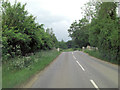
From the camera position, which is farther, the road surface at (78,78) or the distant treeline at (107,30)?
the distant treeline at (107,30)

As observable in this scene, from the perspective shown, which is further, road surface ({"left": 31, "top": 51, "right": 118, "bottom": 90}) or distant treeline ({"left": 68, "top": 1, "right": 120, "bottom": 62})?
distant treeline ({"left": 68, "top": 1, "right": 120, "bottom": 62})

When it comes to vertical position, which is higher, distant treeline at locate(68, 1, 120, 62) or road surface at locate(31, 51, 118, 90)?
distant treeline at locate(68, 1, 120, 62)

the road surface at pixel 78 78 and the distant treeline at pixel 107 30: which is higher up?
the distant treeline at pixel 107 30

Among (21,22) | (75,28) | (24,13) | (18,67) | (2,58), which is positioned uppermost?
(75,28)

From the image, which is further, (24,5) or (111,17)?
(111,17)

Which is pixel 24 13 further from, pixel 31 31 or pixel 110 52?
pixel 110 52

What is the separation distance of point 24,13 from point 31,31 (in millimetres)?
1938

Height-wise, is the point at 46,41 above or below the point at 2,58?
above

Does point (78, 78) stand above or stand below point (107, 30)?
below

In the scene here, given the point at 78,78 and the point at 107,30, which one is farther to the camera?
the point at 107,30

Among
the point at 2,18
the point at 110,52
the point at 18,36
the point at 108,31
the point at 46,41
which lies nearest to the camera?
the point at 18,36

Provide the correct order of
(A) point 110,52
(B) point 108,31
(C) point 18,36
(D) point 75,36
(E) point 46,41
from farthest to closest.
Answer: (D) point 75,36
(E) point 46,41
(B) point 108,31
(A) point 110,52
(C) point 18,36

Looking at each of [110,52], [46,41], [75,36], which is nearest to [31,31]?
[110,52]

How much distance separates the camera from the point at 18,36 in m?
12.2
